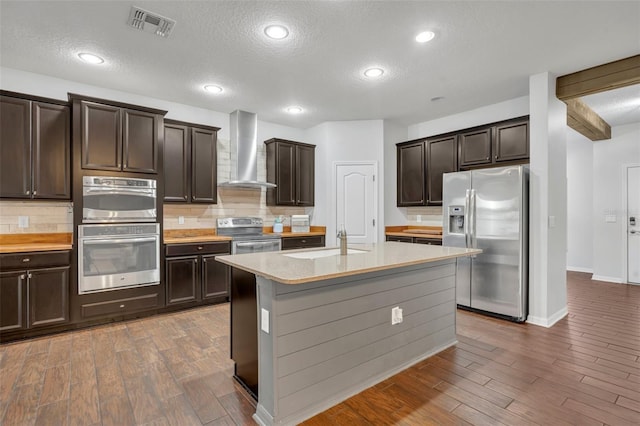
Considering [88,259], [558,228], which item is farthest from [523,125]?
[88,259]

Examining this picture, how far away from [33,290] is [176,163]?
210cm

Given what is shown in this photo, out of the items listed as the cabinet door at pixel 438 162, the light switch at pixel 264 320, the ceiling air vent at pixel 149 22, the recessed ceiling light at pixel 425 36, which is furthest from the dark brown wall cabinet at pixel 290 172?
the light switch at pixel 264 320

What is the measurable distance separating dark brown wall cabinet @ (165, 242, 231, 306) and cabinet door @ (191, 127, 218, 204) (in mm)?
752

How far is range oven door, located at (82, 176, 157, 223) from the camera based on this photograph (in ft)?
11.7

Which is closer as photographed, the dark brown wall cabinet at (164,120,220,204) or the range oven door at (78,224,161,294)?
the range oven door at (78,224,161,294)

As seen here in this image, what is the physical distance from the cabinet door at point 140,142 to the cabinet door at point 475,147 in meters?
4.29

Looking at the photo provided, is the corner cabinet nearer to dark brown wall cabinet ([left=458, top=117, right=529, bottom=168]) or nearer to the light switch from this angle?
the light switch

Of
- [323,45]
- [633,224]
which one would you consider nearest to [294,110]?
[323,45]

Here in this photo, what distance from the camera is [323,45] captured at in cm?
303

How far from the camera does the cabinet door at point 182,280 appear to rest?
4062 mm

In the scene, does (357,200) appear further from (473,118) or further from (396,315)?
(396,315)

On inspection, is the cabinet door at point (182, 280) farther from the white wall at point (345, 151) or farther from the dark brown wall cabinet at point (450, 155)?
the dark brown wall cabinet at point (450, 155)

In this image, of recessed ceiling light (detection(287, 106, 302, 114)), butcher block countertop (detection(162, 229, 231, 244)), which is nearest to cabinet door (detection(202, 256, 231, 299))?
butcher block countertop (detection(162, 229, 231, 244))

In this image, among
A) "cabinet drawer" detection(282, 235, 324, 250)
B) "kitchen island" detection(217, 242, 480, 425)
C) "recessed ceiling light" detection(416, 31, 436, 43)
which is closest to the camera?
"kitchen island" detection(217, 242, 480, 425)
